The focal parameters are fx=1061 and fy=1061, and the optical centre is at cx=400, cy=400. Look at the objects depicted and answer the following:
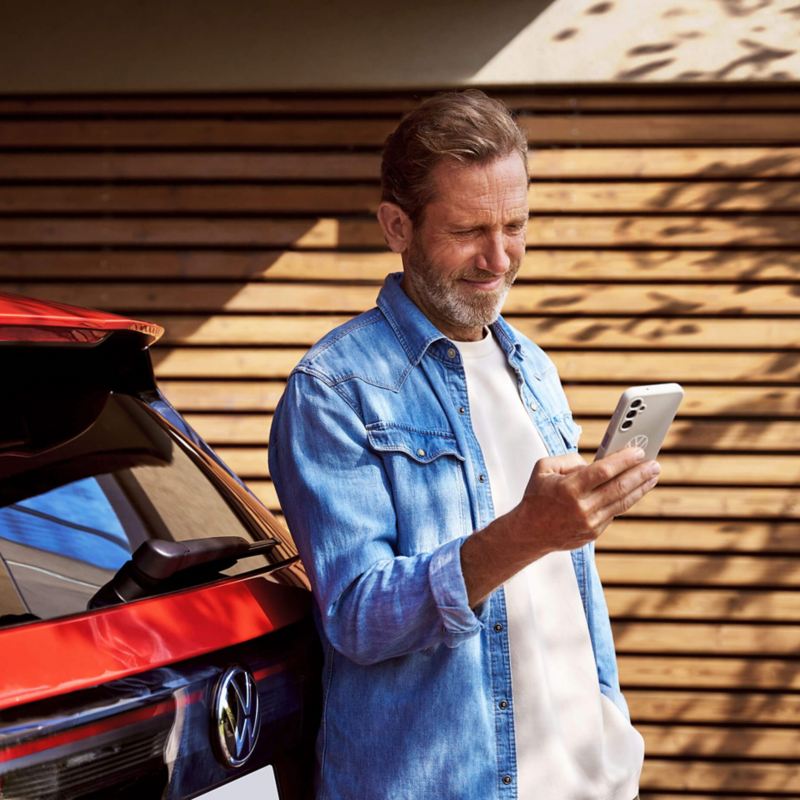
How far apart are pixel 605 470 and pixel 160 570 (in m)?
0.69

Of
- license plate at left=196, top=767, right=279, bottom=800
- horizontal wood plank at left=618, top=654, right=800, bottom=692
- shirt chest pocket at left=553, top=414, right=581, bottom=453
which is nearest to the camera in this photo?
license plate at left=196, top=767, right=279, bottom=800

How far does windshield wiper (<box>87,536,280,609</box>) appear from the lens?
5.25 ft

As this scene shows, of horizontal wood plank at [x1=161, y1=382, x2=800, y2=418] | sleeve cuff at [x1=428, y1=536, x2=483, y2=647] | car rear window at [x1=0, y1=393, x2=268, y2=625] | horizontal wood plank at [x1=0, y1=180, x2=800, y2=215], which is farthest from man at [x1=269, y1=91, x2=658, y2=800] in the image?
horizontal wood plank at [x1=0, y1=180, x2=800, y2=215]

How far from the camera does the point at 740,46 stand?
4555 mm

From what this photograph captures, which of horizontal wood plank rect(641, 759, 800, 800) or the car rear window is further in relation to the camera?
horizontal wood plank rect(641, 759, 800, 800)

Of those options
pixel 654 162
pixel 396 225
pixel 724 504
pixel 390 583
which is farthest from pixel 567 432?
pixel 654 162

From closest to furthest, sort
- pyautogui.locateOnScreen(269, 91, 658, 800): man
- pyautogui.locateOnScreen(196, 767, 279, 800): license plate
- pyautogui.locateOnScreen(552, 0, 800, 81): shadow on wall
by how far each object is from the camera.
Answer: pyautogui.locateOnScreen(196, 767, 279, 800): license plate
pyautogui.locateOnScreen(269, 91, 658, 800): man
pyautogui.locateOnScreen(552, 0, 800, 81): shadow on wall

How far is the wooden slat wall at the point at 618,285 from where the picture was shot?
4648 mm

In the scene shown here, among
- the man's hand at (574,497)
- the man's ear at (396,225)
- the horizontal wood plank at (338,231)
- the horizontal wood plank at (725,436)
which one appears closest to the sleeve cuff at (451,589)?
the man's hand at (574,497)

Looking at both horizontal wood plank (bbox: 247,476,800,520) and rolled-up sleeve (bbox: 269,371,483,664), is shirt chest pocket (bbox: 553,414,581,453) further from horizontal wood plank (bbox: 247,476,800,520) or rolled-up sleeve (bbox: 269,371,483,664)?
horizontal wood plank (bbox: 247,476,800,520)

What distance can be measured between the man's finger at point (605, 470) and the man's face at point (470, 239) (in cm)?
47

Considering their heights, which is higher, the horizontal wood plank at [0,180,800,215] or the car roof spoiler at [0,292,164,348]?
the horizontal wood plank at [0,180,800,215]

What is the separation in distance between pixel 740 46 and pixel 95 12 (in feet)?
9.23

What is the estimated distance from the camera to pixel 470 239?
1.83 metres
